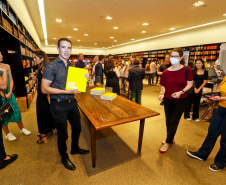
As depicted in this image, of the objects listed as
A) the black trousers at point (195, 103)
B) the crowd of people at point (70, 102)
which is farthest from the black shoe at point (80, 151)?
the black trousers at point (195, 103)

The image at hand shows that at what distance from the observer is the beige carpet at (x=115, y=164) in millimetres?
1515

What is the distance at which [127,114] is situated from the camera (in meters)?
1.57

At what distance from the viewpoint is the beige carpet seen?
4.97 feet

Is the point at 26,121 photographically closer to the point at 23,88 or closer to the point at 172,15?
the point at 23,88

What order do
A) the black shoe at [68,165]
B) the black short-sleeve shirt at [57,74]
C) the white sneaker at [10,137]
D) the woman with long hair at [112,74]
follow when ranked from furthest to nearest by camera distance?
the woman with long hair at [112,74]
the white sneaker at [10,137]
the black shoe at [68,165]
the black short-sleeve shirt at [57,74]

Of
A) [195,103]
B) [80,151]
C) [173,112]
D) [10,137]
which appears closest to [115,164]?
[80,151]

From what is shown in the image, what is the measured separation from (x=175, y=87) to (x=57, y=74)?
1589 millimetres

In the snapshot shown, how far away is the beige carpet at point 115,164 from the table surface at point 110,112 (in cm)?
75

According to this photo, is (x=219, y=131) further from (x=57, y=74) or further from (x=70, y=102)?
(x=57, y=74)

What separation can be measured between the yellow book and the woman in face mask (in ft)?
3.97

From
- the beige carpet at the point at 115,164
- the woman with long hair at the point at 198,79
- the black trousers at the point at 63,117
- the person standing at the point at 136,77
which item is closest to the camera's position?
the black trousers at the point at 63,117

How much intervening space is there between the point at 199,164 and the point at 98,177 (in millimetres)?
1447

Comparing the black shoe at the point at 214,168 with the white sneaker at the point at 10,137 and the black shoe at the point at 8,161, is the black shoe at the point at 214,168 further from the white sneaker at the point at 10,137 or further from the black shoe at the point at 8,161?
the white sneaker at the point at 10,137

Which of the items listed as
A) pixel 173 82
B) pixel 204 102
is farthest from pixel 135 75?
pixel 204 102
